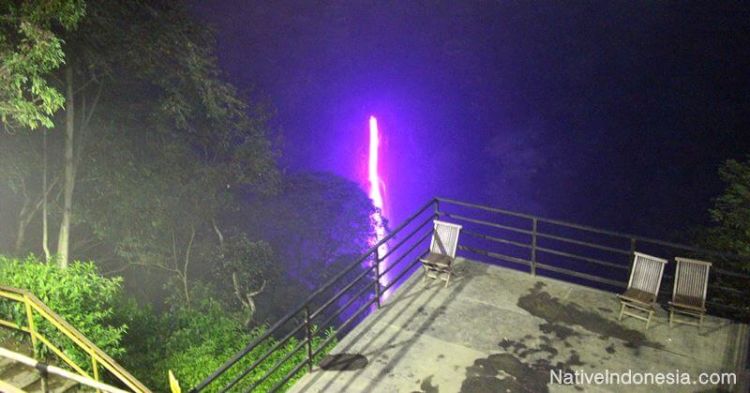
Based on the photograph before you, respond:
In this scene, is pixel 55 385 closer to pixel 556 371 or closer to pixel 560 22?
pixel 556 371

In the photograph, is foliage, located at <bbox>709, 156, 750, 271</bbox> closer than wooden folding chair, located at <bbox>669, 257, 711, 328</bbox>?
No

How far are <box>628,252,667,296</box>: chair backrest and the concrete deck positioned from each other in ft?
1.36

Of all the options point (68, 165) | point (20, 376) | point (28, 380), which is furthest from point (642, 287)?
point (68, 165)

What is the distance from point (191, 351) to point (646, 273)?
31.2 ft

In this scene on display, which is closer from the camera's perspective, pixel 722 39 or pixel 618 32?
pixel 722 39

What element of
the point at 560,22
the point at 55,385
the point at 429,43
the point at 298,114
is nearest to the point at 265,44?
the point at 298,114

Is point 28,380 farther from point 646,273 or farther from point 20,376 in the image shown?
point 646,273

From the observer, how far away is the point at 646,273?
7.16 metres

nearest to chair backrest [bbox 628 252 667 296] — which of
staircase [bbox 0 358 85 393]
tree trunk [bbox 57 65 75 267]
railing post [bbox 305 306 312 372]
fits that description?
railing post [bbox 305 306 312 372]

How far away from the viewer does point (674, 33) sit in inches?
2004

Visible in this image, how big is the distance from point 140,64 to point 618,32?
180 ft

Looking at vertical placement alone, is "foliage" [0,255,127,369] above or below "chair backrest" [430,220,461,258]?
below

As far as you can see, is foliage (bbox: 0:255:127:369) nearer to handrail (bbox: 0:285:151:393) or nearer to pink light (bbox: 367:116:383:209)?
handrail (bbox: 0:285:151:393)

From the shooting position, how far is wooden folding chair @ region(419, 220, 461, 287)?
26.3ft
